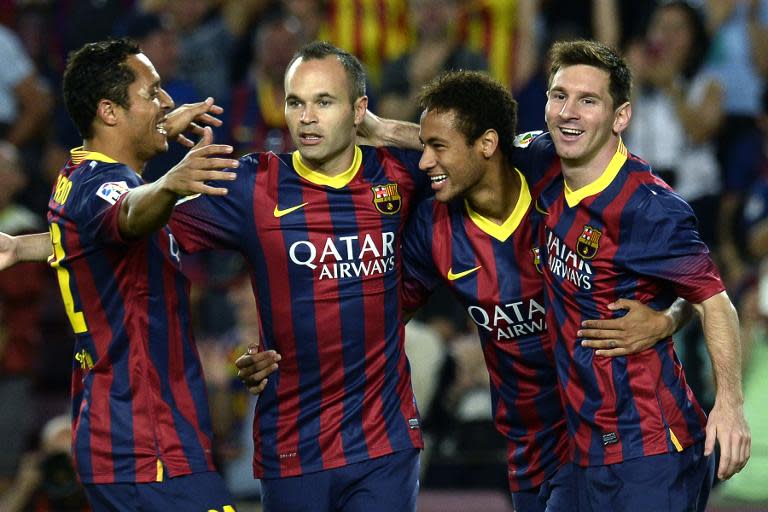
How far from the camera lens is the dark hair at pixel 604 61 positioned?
16.2ft

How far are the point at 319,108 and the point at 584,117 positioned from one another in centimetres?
100

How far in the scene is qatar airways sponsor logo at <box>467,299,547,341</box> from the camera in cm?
522

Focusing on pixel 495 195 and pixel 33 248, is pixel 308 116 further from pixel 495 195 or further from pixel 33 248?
pixel 33 248

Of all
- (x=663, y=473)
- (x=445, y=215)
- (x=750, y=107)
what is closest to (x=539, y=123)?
(x=750, y=107)

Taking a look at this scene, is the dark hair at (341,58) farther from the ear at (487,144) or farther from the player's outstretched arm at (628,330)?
the player's outstretched arm at (628,330)

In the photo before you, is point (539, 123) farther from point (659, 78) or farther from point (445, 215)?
point (445, 215)

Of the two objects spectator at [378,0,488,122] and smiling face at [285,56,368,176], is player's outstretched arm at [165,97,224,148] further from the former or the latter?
spectator at [378,0,488,122]

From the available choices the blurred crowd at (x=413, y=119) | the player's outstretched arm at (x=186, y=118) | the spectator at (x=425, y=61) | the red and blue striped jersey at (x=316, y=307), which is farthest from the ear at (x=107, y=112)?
the spectator at (x=425, y=61)

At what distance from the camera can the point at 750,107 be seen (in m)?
9.20

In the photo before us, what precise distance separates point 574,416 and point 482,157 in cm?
108

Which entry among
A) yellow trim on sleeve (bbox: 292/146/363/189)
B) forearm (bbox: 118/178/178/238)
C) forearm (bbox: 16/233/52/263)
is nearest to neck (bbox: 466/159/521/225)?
yellow trim on sleeve (bbox: 292/146/363/189)

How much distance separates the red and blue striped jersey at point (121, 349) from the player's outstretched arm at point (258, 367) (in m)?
0.31

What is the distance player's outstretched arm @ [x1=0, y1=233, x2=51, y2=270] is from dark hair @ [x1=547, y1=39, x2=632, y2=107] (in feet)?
6.87

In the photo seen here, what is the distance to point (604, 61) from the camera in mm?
4938
